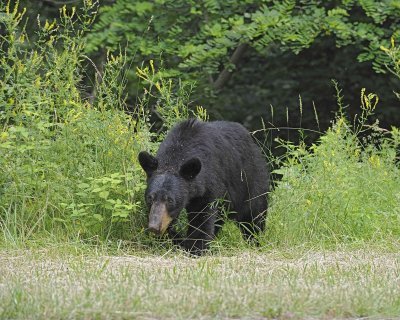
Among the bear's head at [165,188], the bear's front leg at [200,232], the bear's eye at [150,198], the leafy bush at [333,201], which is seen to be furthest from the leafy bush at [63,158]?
the leafy bush at [333,201]

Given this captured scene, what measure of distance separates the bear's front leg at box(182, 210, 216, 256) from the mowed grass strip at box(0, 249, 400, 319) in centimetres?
61

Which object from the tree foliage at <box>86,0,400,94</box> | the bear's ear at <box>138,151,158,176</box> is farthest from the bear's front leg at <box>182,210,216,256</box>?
the tree foliage at <box>86,0,400,94</box>

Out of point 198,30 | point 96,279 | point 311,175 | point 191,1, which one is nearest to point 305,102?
point 198,30

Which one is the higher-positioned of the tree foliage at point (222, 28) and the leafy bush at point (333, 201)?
the tree foliage at point (222, 28)

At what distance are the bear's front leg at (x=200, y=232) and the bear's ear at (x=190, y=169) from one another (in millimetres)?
472

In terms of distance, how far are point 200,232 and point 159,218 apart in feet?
2.03

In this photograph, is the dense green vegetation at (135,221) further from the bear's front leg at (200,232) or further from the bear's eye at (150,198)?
the bear's eye at (150,198)

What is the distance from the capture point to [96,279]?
283 inches

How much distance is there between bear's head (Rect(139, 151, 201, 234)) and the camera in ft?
30.0

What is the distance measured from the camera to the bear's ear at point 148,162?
9.20 m

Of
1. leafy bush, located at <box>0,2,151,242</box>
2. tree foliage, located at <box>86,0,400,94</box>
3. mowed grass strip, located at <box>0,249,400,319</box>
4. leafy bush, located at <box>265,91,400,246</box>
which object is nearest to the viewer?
mowed grass strip, located at <box>0,249,400,319</box>

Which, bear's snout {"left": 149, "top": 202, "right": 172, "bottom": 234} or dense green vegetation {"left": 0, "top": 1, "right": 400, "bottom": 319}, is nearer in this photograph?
dense green vegetation {"left": 0, "top": 1, "right": 400, "bottom": 319}

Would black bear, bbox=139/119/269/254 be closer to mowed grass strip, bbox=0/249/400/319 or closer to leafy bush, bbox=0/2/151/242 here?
leafy bush, bbox=0/2/151/242

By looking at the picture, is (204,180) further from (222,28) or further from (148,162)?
(222,28)
